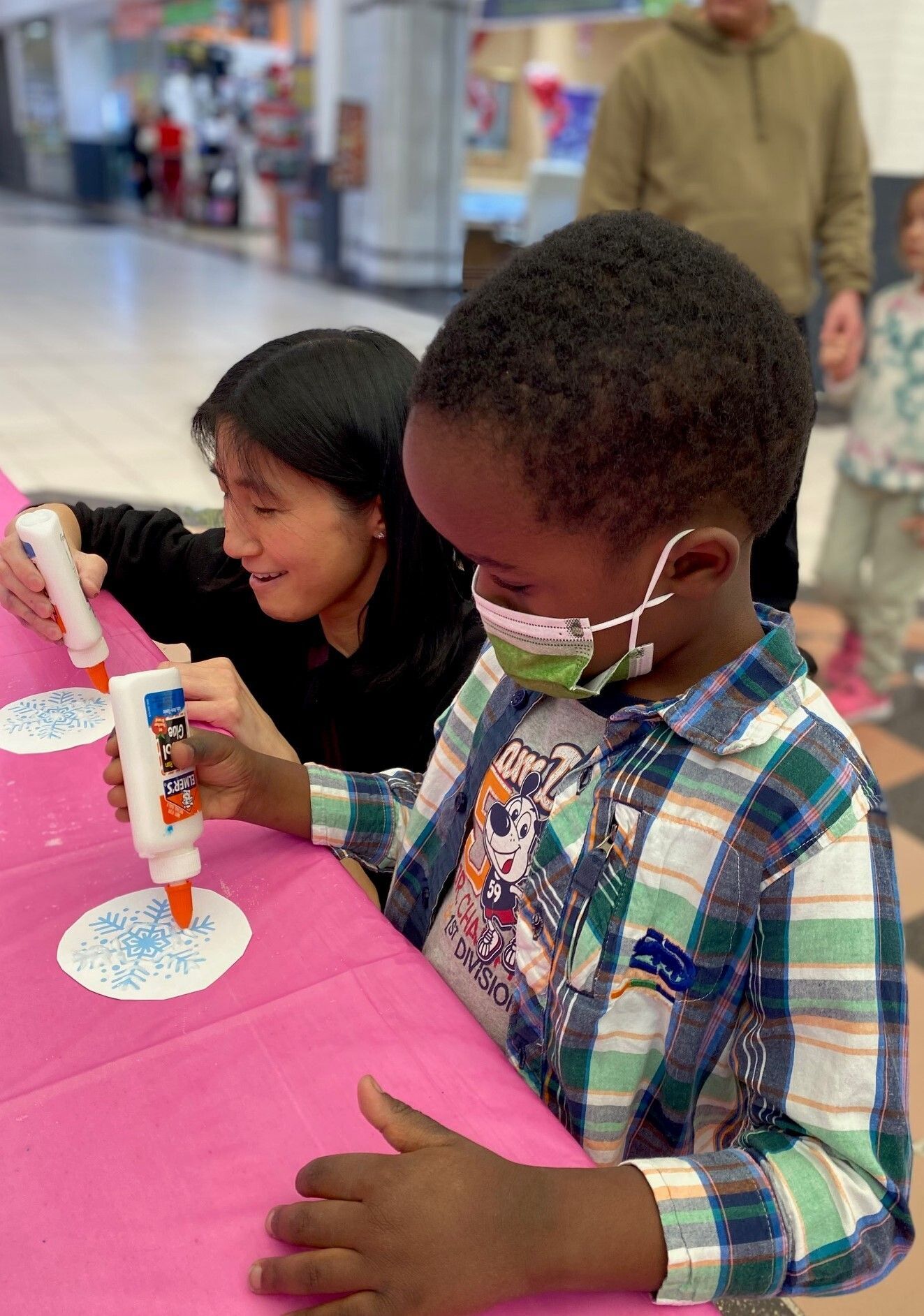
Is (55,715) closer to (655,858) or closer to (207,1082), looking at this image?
(207,1082)

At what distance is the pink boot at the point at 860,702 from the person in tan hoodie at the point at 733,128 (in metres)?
1.01

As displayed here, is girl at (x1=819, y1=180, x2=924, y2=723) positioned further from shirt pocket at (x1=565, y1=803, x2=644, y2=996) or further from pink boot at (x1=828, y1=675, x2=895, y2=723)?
shirt pocket at (x1=565, y1=803, x2=644, y2=996)

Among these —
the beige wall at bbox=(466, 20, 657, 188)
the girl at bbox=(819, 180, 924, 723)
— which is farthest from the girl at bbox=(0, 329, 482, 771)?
the beige wall at bbox=(466, 20, 657, 188)

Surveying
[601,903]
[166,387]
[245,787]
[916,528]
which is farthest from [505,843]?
[166,387]

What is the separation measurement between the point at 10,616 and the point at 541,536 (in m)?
1.04

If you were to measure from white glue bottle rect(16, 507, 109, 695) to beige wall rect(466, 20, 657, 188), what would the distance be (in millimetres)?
11001

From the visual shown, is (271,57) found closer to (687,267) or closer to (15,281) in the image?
(15,281)

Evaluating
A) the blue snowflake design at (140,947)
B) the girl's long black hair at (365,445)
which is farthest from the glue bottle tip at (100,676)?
the blue snowflake design at (140,947)

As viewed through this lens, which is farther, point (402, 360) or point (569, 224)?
point (402, 360)

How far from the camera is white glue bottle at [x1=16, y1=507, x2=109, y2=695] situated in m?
1.19

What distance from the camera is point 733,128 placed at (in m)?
2.36

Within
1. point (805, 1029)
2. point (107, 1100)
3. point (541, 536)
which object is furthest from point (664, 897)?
point (107, 1100)

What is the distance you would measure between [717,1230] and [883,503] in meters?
2.68

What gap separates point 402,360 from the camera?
1342 mm
